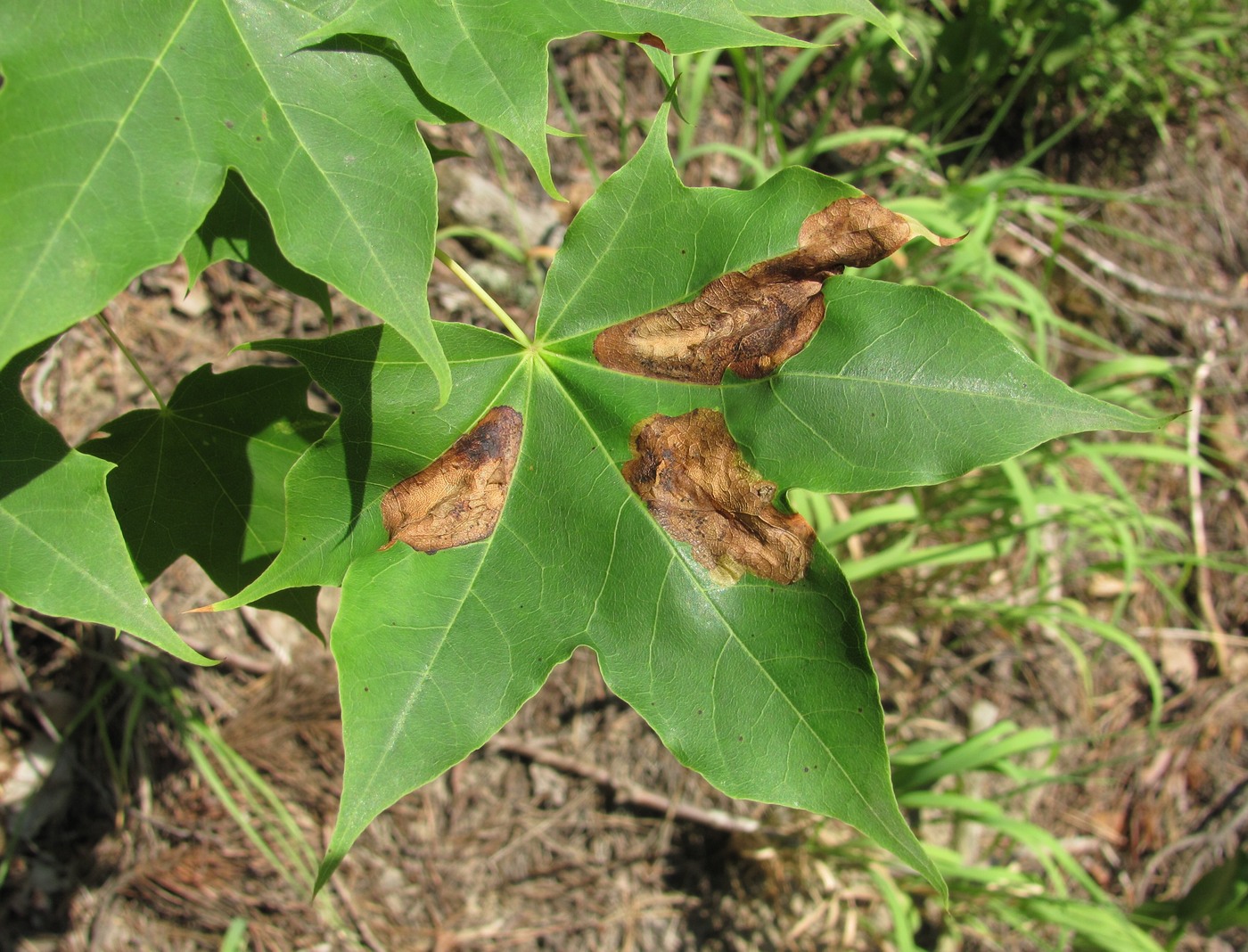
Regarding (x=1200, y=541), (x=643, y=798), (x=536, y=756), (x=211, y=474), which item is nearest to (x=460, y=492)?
(x=211, y=474)

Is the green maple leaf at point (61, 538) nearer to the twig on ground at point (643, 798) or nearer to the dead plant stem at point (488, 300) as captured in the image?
the dead plant stem at point (488, 300)

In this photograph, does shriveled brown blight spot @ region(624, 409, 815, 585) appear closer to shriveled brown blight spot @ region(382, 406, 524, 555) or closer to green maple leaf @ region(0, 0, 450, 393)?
shriveled brown blight spot @ region(382, 406, 524, 555)

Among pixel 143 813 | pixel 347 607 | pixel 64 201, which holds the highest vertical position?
pixel 64 201

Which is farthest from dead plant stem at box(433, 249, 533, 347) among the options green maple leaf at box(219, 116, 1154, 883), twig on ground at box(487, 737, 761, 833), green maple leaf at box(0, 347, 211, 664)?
twig on ground at box(487, 737, 761, 833)

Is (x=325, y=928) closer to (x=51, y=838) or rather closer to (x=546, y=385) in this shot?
(x=51, y=838)

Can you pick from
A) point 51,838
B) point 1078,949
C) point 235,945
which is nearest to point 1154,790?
point 1078,949

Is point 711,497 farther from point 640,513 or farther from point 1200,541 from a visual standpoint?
point 1200,541

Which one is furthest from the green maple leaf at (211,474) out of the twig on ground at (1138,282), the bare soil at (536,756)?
the twig on ground at (1138,282)

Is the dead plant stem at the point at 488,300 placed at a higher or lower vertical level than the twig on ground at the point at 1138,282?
higher
